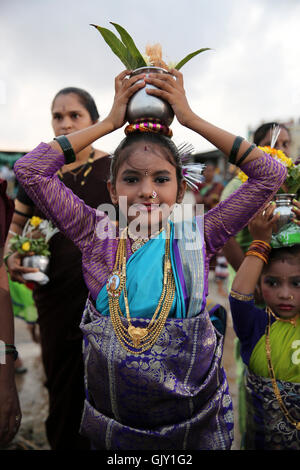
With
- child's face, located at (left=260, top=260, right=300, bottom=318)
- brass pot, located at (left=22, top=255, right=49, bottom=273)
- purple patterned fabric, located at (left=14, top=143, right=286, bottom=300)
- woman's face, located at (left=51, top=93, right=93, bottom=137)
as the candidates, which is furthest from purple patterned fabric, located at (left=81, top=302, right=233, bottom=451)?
woman's face, located at (left=51, top=93, right=93, bottom=137)

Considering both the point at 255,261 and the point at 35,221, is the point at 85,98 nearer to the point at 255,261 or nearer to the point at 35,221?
the point at 35,221

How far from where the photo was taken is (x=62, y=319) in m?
2.59

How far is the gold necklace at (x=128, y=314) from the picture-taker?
1454 millimetres

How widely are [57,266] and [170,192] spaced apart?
1.27 meters

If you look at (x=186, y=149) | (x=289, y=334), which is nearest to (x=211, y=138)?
(x=186, y=149)

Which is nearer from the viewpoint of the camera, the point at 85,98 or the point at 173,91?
the point at 173,91

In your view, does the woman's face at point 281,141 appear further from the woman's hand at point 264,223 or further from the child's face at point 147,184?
the child's face at point 147,184

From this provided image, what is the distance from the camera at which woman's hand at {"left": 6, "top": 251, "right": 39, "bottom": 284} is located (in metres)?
2.46

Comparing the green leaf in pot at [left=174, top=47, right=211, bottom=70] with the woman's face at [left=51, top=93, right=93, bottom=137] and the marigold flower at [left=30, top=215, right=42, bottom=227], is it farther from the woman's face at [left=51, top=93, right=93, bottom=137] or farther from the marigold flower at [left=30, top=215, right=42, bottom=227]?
the marigold flower at [left=30, top=215, right=42, bottom=227]

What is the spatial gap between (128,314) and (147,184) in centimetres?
57

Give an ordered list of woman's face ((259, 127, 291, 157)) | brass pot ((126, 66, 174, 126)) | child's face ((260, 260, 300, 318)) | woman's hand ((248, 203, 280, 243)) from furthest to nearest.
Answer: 1. woman's face ((259, 127, 291, 157))
2. child's face ((260, 260, 300, 318))
3. woman's hand ((248, 203, 280, 243))
4. brass pot ((126, 66, 174, 126))

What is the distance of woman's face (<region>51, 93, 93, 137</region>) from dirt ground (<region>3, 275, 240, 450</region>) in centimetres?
248

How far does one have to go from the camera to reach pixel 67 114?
2.65 metres

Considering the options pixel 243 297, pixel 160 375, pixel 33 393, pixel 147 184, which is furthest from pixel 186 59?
pixel 33 393
